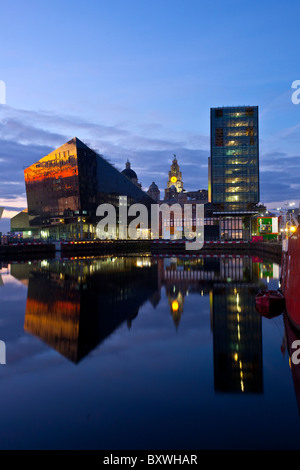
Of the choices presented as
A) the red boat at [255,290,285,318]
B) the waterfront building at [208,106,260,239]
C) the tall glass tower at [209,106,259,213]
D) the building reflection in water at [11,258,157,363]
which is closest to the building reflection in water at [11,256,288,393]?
the building reflection in water at [11,258,157,363]

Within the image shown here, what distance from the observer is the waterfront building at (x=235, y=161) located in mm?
129000

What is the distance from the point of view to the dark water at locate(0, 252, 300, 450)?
6.85 metres

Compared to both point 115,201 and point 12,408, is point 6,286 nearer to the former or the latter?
point 12,408

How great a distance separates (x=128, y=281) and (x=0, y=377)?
22.7 m

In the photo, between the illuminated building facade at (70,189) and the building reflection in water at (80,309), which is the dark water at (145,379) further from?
the illuminated building facade at (70,189)

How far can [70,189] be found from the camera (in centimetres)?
11812

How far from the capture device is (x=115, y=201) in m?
140

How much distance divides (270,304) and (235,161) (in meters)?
117

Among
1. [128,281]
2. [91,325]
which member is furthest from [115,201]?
[91,325]

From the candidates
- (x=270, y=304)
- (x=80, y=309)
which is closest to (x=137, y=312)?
(x=80, y=309)

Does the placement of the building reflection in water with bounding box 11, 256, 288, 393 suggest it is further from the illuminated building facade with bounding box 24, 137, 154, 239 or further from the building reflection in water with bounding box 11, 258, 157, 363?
the illuminated building facade with bounding box 24, 137, 154, 239

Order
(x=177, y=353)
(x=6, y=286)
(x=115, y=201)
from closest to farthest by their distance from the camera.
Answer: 1. (x=177, y=353)
2. (x=6, y=286)
3. (x=115, y=201)

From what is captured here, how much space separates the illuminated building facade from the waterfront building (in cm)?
3587
